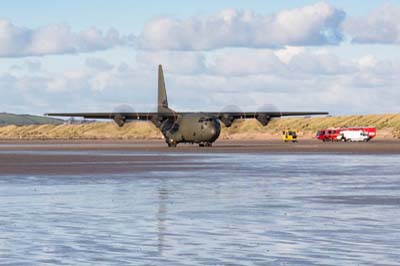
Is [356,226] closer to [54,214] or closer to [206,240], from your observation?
[206,240]

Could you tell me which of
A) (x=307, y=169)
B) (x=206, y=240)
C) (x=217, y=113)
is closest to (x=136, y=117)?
(x=217, y=113)

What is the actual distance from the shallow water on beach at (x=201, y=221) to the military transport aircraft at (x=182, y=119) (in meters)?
51.6

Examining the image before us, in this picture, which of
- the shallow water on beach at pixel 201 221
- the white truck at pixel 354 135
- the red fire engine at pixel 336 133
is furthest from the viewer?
the red fire engine at pixel 336 133

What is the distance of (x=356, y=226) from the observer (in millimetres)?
17891

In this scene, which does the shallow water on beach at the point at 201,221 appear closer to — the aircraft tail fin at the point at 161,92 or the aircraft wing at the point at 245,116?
the aircraft wing at the point at 245,116

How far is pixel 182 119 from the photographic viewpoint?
88.8 m

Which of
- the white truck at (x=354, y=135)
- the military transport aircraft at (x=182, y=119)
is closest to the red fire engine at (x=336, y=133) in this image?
the white truck at (x=354, y=135)

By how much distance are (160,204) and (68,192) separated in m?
5.37

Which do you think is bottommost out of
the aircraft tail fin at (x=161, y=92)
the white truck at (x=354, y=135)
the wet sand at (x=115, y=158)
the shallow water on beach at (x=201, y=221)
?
the shallow water on beach at (x=201, y=221)

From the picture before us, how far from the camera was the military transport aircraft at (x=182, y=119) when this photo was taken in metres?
85.8

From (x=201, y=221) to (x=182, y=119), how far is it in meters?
69.8

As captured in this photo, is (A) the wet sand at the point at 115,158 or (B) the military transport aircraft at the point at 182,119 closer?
(A) the wet sand at the point at 115,158

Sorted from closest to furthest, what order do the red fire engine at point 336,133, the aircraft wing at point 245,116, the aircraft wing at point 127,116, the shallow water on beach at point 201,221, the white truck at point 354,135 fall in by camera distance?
1. the shallow water on beach at point 201,221
2. the aircraft wing at point 127,116
3. the aircraft wing at point 245,116
4. the white truck at point 354,135
5. the red fire engine at point 336,133

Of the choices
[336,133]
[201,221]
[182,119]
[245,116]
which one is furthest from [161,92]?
[201,221]
